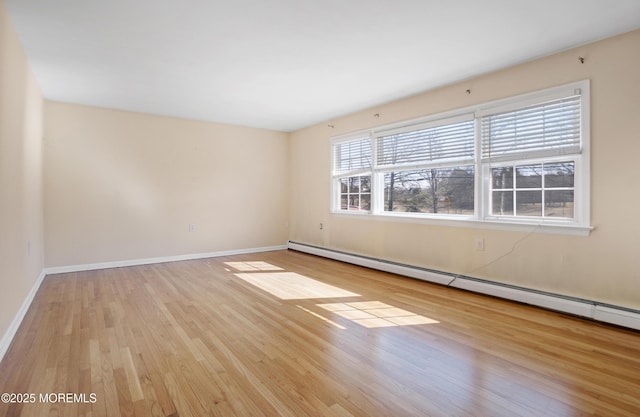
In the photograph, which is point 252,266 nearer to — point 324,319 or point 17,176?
point 324,319

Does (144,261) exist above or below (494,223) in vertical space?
below

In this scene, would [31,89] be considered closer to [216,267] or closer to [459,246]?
[216,267]

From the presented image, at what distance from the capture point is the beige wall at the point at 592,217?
2645 millimetres

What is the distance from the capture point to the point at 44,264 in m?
4.34

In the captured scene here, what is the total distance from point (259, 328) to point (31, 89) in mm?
3504

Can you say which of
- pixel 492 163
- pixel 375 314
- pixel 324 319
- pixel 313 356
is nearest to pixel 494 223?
pixel 492 163

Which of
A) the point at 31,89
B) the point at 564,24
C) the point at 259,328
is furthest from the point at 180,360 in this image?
the point at 564,24

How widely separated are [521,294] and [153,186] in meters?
5.17

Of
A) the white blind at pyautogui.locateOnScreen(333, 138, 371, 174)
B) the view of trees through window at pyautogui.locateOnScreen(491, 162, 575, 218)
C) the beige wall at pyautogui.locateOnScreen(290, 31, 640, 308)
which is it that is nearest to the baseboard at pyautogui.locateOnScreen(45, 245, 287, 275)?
the white blind at pyautogui.locateOnScreen(333, 138, 371, 174)

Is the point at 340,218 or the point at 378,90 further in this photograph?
the point at 340,218

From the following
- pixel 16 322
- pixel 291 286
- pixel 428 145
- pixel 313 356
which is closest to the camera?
pixel 313 356

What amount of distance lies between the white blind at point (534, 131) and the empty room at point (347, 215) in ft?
0.06

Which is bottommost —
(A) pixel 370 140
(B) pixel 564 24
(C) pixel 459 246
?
(C) pixel 459 246

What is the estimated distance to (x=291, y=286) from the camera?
3861 mm
